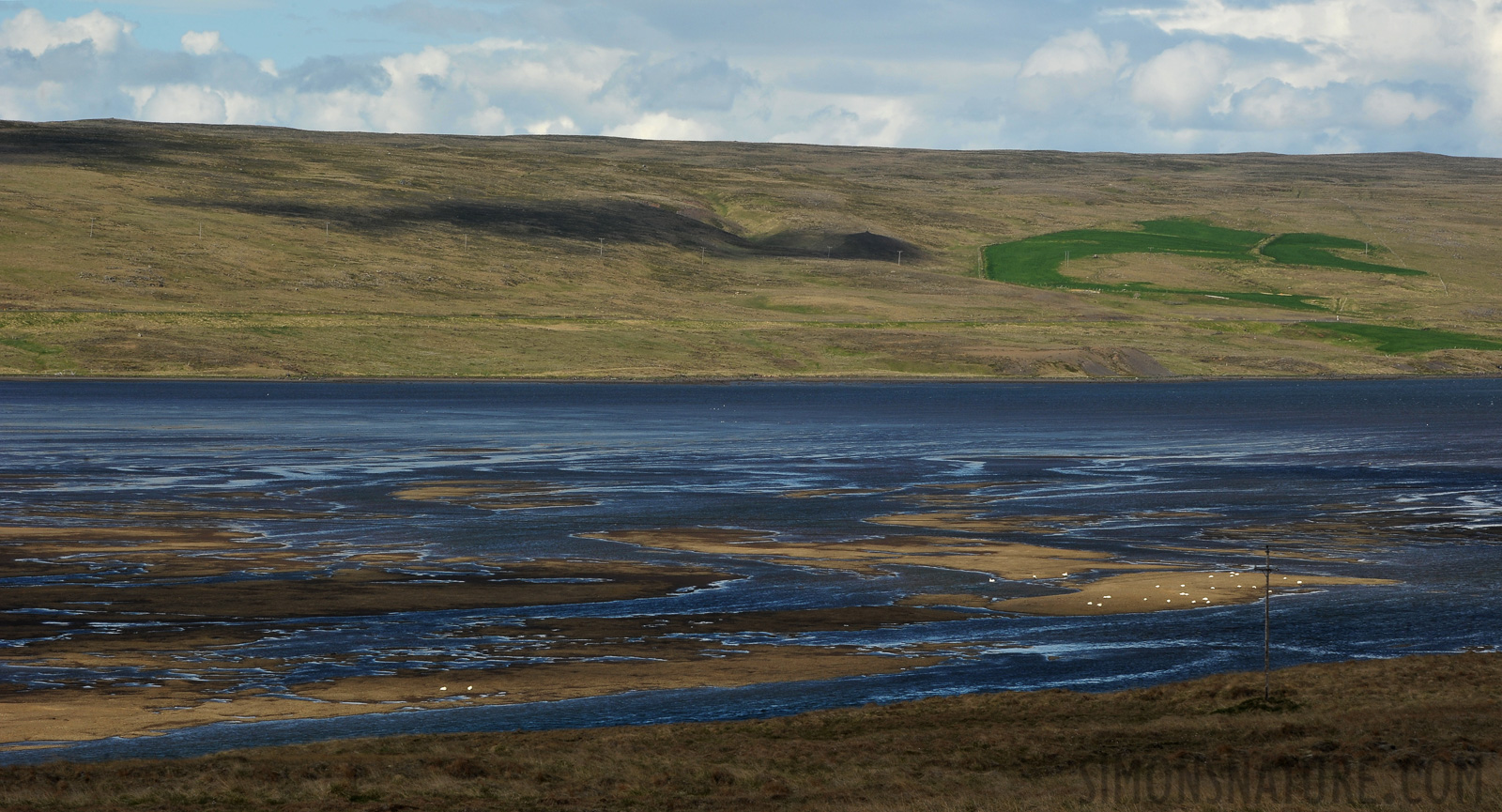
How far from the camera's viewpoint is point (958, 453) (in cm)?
7862

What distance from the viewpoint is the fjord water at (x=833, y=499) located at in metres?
28.1

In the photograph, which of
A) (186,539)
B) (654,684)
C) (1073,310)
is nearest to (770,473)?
(186,539)

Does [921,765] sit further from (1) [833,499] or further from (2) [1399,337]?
(2) [1399,337]

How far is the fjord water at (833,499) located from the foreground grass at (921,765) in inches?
92.6

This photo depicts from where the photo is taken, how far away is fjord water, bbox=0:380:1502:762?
2814 cm

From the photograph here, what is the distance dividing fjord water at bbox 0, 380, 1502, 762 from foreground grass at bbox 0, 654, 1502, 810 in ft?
7.72

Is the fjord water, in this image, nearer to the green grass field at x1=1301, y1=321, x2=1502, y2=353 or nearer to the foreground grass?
the foreground grass

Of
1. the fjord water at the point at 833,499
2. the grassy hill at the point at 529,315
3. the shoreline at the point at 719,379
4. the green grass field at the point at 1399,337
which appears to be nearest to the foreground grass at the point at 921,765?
the fjord water at the point at 833,499

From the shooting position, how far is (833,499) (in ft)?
188

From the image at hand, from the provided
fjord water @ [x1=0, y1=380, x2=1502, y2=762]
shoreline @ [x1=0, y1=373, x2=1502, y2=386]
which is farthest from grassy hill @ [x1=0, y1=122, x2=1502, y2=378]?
fjord water @ [x1=0, y1=380, x2=1502, y2=762]

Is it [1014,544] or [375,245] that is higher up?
[375,245]

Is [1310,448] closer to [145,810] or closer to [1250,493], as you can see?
[1250,493]

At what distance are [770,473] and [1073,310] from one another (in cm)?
12210

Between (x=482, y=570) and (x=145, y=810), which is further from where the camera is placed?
(x=482, y=570)
